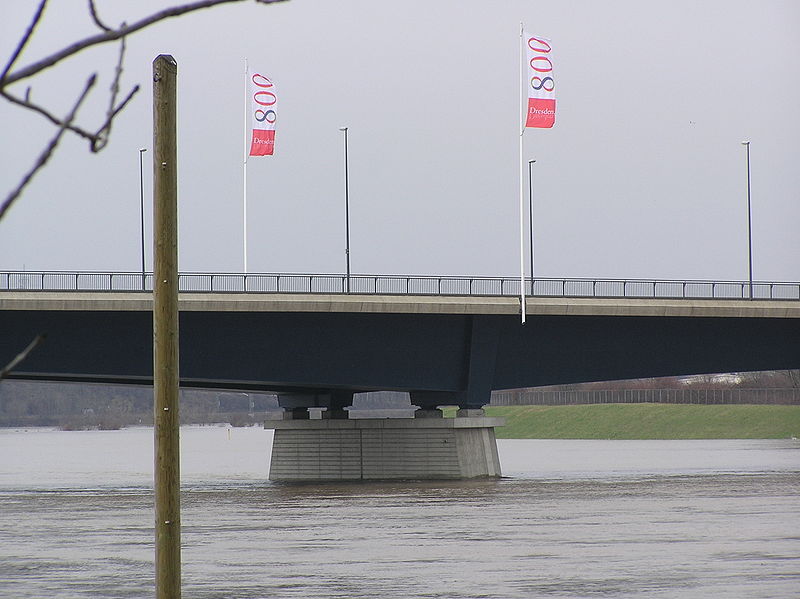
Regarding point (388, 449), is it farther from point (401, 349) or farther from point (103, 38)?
point (103, 38)

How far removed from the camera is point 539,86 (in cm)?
5244

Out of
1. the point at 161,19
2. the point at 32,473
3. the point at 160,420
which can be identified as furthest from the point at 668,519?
the point at 32,473

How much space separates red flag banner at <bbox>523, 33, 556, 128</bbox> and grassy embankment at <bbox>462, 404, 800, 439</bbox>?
74.8 m

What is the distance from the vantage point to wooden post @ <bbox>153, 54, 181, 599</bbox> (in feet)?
37.2

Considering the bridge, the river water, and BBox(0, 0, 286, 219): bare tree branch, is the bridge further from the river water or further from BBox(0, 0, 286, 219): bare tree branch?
BBox(0, 0, 286, 219): bare tree branch

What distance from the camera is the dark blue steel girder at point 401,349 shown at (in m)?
52.4

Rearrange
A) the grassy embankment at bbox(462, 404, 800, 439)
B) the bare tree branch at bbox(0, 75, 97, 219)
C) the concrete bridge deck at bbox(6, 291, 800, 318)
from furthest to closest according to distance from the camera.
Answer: the grassy embankment at bbox(462, 404, 800, 439) < the concrete bridge deck at bbox(6, 291, 800, 318) < the bare tree branch at bbox(0, 75, 97, 219)

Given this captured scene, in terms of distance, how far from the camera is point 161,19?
4621 mm

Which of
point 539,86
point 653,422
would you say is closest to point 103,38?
point 539,86

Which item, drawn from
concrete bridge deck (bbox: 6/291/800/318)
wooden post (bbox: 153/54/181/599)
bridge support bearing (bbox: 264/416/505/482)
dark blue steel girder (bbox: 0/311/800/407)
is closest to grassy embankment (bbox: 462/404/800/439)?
dark blue steel girder (bbox: 0/311/800/407)

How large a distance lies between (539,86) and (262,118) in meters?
14.3

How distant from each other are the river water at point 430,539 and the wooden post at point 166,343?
323 inches

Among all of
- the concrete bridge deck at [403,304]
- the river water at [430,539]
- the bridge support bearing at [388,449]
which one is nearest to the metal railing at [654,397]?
the concrete bridge deck at [403,304]

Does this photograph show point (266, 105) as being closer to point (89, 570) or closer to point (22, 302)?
point (22, 302)
